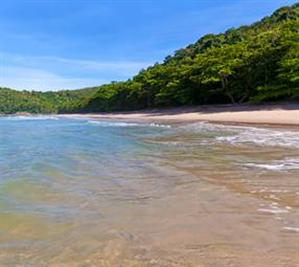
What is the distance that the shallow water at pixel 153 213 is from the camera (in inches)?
186

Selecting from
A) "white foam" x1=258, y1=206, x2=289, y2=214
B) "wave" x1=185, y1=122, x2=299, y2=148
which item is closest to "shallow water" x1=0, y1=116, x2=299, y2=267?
"white foam" x1=258, y1=206, x2=289, y2=214

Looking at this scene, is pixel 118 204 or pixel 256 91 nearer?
pixel 118 204

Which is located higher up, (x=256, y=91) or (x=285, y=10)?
(x=285, y=10)

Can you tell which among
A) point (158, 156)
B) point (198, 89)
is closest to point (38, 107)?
point (198, 89)

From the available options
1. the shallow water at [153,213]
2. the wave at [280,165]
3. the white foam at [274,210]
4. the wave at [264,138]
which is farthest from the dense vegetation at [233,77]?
the white foam at [274,210]

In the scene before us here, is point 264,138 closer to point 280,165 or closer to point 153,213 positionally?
point 280,165

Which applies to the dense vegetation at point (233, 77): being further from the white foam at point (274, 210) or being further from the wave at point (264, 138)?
the white foam at point (274, 210)

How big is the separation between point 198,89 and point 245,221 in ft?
169

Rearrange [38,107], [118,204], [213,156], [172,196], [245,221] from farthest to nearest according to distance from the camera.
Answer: [38,107] < [213,156] < [172,196] < [118,204] < [245,221]

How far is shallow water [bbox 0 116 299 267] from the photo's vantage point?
4.73 meters

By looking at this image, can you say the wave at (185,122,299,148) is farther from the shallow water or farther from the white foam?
the white foam

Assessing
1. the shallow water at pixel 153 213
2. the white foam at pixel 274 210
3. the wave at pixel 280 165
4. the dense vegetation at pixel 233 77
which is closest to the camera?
the shallow water at pixel 153 213

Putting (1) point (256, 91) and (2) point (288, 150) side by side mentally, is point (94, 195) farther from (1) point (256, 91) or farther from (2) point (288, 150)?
(1) point (256, 91)

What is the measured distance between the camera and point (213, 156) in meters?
13.1
